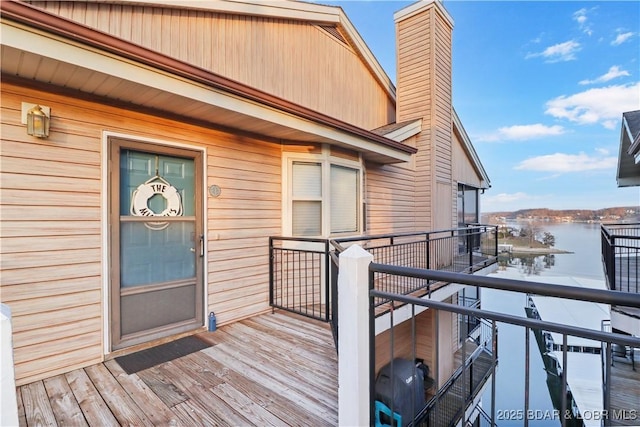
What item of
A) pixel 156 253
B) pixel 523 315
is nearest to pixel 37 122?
pixel 156 253

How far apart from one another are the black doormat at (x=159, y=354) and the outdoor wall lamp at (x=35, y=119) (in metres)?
2.15

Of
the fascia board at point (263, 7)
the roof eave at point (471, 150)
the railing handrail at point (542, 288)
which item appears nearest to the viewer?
the railing handrail at point (542, 288)

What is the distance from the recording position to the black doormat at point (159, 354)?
2569mm

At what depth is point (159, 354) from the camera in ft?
9.10

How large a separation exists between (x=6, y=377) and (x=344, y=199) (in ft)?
13.5

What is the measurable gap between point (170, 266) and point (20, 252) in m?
1.18

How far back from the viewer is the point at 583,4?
9.02 metres

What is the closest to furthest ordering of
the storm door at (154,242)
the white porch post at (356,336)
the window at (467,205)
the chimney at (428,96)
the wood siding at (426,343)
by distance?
the white porch post at (356,336)
the storm door at (154,242)
the wood siding at (426,343)
the chimney at (428,96)
the window at (467,205)

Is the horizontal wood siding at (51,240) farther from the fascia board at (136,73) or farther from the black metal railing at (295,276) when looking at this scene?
the black metal railing at (295,276)

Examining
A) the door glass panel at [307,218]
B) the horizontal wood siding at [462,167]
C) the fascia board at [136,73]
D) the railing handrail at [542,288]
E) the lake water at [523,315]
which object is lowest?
the lake water at [523,315]

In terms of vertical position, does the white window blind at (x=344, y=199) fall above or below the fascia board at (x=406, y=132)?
below

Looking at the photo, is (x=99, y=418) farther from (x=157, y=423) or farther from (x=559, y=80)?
(x=559, y=80)

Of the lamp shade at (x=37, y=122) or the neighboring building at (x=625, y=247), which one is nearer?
the lamp shade at (x=37, y=122)

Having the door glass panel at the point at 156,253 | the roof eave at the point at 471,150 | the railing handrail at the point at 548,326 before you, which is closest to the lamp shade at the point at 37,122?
the door glass panel at the point at 156,253
